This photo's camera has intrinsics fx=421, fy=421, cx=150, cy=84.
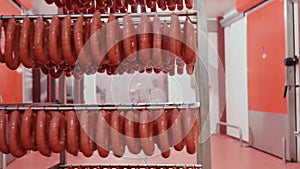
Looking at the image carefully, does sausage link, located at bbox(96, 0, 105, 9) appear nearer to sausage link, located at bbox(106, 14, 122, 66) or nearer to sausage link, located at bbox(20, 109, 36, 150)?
sausage link, located at bbox(106, 14, 122, 66)

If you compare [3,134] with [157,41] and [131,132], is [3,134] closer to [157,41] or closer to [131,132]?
[131,132]

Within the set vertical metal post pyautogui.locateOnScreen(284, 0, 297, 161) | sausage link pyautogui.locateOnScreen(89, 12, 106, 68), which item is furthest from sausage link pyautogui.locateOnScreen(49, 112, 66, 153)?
vertical metal post pyautogui.locateOnScreen(284, 0, 297, 161)

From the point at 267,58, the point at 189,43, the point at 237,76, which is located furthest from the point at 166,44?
the point at 237,76

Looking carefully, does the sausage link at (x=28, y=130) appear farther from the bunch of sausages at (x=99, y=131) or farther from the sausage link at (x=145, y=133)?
the sausage link at (x=145, y=133)

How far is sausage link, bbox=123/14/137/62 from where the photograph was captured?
6.49 feet

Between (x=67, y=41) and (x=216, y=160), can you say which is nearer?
(x=67, y=41)

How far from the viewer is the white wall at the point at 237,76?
816 centimetres

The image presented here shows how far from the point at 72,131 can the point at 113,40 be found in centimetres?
47

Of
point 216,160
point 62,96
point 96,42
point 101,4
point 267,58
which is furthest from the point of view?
point 267,58

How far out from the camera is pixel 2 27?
209cm

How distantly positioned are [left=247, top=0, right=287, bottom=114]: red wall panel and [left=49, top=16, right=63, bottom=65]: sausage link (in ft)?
14.3

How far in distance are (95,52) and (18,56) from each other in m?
0.39

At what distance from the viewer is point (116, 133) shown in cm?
200

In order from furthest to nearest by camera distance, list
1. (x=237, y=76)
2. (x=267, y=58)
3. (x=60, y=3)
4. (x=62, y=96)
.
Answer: (x=237, y=76), (x=267, y=58), (x=62, y=96), (x=60, y=3)
